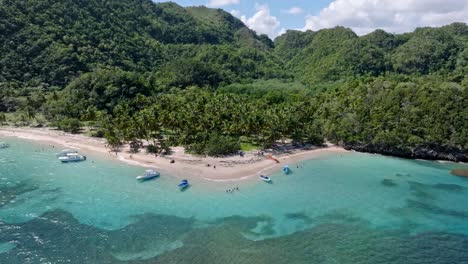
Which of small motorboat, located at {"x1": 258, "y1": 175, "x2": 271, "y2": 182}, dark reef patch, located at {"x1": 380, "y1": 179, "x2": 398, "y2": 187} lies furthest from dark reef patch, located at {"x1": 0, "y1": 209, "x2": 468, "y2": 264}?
dark reef patch, located at {"x1": 380, "y1": 179, "x2": 398, "y2": 187}

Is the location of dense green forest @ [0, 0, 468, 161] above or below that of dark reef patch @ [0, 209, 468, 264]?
above

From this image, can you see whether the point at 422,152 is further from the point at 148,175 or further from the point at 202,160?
the point at 148,175

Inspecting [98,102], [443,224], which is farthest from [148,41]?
[443,224]

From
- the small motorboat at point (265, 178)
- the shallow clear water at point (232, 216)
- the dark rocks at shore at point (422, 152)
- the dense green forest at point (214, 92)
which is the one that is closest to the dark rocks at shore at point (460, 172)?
Answer: the shallow clear water at point (232, 216)

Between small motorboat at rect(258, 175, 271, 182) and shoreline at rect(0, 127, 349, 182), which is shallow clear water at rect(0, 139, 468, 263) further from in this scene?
shoreline at rect(0, 127, 349, 182)

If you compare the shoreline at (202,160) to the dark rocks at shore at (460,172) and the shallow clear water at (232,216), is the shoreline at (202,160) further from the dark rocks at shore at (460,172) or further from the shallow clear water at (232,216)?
the dark rocks at shore at (460,172)

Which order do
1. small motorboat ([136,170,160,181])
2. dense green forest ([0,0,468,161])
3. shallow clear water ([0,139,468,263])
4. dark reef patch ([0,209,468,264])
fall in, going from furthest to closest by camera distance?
dense green forest ([0,0,468,161]) → small motorboat ([136,170,160,181]) → shallow clear water ([0,139,468,263]) → dark reef patch ([0,209,468,264])
